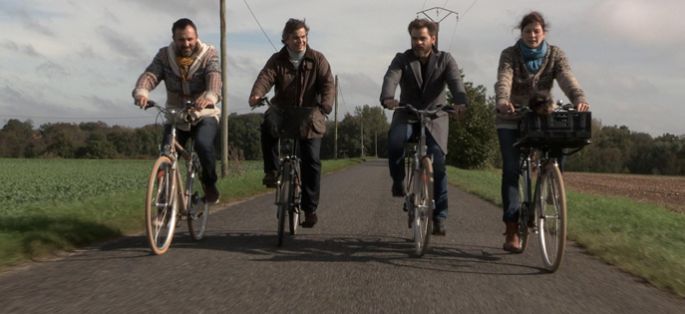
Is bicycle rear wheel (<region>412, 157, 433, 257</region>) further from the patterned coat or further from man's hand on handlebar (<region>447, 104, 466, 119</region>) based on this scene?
the patterned coat

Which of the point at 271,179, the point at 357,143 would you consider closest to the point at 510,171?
the point at 271,179

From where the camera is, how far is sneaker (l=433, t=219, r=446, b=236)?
6.18 metres

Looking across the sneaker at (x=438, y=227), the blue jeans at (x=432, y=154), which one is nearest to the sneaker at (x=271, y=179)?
the blue jeans at (x=432, y=154)

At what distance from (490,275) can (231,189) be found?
30.3ft

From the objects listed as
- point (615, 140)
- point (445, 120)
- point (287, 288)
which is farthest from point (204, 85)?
point (615, 140)

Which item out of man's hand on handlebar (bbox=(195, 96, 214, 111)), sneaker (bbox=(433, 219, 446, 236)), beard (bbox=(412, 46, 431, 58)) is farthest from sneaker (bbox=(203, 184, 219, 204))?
beard (bbox=(412, 46, 431, 58))

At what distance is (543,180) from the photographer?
5.34m

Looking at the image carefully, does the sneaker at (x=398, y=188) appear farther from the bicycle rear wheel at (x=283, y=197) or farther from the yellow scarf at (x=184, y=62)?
the yellow scarf at (x=184, y=62)

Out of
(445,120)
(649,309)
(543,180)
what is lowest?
(649,309)

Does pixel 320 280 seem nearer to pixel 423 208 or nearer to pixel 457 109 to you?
pixel 423 208

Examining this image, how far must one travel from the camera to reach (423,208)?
575cm

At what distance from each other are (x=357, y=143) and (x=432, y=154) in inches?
4537

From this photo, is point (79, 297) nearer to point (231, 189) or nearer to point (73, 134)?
point (231, 189)

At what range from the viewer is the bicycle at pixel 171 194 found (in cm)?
538
